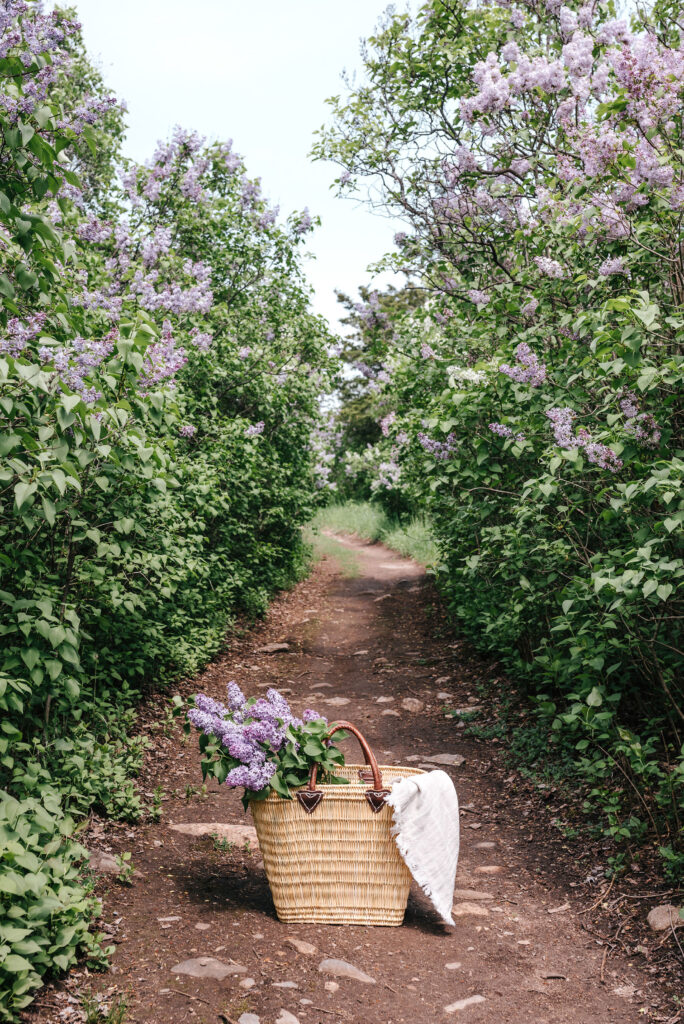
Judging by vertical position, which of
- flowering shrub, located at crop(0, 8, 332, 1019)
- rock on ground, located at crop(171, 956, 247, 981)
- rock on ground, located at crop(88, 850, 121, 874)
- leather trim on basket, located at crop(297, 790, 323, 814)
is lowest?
rock on ground, located at crop(88, 850, 121, 874)

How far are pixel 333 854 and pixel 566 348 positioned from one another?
3.14 m

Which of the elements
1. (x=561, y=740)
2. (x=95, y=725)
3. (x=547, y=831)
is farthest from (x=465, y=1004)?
(x=95, y=725)

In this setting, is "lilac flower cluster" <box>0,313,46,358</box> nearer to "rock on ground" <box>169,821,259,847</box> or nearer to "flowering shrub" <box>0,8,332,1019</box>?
"flowering shrub" <box>0,8,332,1019</box>

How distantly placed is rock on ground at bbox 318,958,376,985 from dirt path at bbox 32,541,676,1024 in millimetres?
33

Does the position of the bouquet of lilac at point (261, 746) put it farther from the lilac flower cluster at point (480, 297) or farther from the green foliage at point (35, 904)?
the lilac flower cluster at point (480, 297)

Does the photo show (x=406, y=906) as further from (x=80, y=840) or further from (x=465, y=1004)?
(x=80, y=840)

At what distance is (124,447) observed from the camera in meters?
3.26

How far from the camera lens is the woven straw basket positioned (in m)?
3.29

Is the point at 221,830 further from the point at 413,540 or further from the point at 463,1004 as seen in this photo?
the point at 413,540

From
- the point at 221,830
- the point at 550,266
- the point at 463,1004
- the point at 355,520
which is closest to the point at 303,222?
the point at 550,266

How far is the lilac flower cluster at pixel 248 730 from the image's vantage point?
3262 mm

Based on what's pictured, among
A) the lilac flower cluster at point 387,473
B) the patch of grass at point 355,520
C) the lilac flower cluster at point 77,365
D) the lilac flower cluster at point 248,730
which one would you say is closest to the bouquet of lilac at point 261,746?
the lilac flower cluster at point 248,730

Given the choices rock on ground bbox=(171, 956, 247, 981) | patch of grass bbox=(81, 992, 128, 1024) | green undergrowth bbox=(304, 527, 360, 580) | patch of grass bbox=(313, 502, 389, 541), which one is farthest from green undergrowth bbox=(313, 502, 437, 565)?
patch of grass bbox=(81, 992, 128, 1024)

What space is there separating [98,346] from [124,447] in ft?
1.42
